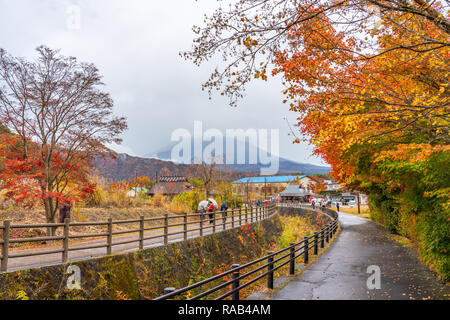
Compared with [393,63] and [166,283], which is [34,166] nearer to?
[166,283]

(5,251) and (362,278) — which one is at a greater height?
(5,251)

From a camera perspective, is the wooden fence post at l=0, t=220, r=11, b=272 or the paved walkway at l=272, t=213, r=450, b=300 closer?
the wooden fence post at l=0, t=220, r=11, b=272

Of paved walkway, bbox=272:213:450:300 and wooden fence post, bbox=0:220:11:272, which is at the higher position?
wooden fence post, bbox=0:220:11:272

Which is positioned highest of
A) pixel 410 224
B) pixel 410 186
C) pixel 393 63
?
pixel 393 63

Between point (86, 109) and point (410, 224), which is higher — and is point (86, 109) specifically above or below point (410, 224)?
A: above

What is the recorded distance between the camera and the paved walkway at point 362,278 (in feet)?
27.6

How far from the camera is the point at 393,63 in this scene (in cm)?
843

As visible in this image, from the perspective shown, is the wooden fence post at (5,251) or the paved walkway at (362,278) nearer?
the wooden fence post at (5,251)

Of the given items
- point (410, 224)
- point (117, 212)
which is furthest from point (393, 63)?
point (117, 212)

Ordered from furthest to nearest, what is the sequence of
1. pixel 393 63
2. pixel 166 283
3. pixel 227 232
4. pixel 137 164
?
pixel 137 164
pixel 227 232
pixel 166 283
pixel 393 63

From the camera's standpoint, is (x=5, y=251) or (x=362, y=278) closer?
(x=5, y=251)

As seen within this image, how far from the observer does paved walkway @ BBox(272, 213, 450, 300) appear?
27.6 feet

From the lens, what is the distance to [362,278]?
10352 millimetres
